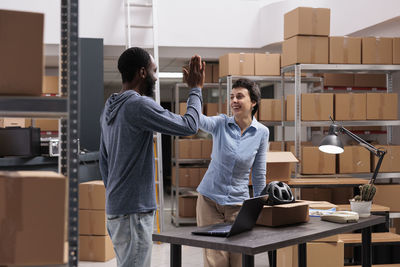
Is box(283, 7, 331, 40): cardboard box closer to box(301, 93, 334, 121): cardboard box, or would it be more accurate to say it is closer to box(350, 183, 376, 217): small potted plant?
box(301, 93, 334, 121): cardboard box

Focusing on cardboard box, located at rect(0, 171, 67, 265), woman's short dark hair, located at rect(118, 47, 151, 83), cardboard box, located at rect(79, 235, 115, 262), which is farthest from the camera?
cardboard box, located at rect(79, 235, 115, 262)

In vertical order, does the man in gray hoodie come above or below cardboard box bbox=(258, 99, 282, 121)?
below

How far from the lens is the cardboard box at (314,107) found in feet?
18.2

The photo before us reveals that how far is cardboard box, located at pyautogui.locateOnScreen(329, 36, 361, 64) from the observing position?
18.5 feet

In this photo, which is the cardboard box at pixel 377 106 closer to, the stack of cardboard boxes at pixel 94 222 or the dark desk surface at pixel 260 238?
the stack of cardboard boxes at pixel 94 222

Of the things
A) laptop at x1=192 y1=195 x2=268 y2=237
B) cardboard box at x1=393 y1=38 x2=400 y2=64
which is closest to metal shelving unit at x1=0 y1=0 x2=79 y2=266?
laptop at x1=192 y1=195 x2=268 y2=237

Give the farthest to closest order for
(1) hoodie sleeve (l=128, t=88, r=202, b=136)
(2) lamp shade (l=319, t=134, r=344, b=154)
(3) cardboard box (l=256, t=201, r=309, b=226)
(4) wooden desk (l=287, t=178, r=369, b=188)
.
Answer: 1. (4) wooden desk (l=287, t=178, r=369, b=188)
2. (2) lamp shade (l=319, t=134, r=344, b=154)
3. (3) cardboard box (l=256, t=201, r=309, b=226)
4. (1) hoodie sleeve (l=128, t=88, r=202, b=136)

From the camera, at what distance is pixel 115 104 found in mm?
2291

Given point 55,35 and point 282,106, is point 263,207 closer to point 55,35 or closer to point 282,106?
point 282,106

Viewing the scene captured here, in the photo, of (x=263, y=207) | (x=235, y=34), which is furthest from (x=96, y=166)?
(x=263, y=207)

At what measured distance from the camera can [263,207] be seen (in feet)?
8.77

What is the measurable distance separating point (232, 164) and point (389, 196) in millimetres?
2888

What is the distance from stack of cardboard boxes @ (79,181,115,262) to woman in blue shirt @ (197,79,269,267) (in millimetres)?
2612

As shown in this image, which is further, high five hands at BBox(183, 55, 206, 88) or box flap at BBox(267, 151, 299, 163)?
box flap at BBox(267, 151, 299, 163)
